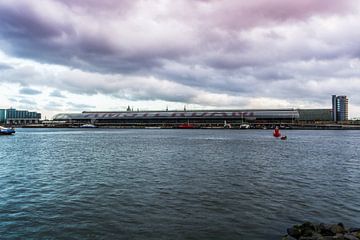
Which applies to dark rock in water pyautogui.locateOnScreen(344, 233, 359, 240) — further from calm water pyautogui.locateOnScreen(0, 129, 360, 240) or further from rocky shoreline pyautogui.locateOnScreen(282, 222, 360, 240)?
calm water pyautogui.locateOnScreen(0, 129, 360, 240)

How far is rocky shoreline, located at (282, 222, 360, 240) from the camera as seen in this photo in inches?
515

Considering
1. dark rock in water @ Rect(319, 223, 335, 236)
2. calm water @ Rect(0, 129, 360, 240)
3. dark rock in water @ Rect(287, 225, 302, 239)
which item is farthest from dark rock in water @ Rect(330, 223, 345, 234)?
calm water @ Rect(0, 129, 360, 240)

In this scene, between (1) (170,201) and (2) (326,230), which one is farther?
(1) (170,201)

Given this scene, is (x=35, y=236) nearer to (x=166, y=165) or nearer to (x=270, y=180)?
(x=270, y=180)

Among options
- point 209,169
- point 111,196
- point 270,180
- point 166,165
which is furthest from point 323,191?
point 166,165

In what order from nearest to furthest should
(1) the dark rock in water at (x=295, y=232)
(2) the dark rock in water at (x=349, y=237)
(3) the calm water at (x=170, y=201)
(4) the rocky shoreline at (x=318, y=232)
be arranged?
(2) the dark rock in water at (x=349, y=237), (4) the rocky shoreline at (x=318, y=232), (1) the dark rock in water at (x=295, y=232), (3) the calm water at (x=170, y=201)

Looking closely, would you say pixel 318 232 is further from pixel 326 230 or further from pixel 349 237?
pixel 349 237

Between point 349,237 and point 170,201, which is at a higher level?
point 349,237

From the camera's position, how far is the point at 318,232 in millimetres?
13891

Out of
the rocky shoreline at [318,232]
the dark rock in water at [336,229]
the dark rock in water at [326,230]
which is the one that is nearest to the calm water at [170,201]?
the rocky shoreline at [318,232]

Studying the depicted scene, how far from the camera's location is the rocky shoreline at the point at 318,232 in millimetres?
13082

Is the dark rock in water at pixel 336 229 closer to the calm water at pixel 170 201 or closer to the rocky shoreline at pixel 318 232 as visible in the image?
the rocky shoreline at pixel 318 232

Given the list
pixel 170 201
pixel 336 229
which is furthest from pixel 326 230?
pixel 170 201

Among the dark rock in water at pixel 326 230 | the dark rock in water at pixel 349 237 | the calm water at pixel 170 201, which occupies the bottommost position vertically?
the calm water at pixel 170 201
